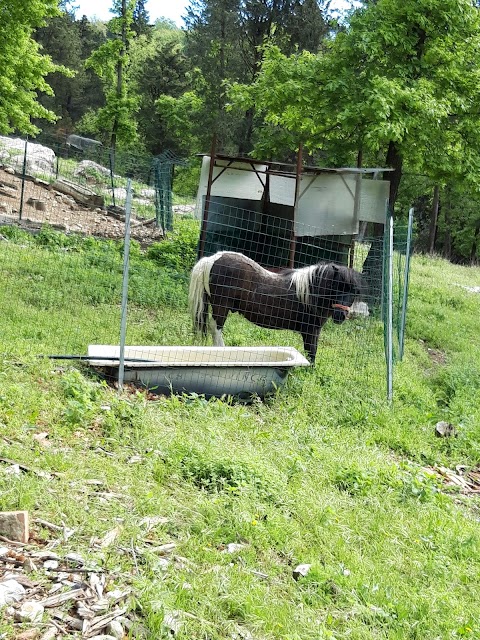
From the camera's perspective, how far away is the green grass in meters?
3.20

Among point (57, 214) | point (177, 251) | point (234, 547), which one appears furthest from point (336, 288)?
point (57, 214)

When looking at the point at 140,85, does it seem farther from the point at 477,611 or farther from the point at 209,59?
the point at 477,611

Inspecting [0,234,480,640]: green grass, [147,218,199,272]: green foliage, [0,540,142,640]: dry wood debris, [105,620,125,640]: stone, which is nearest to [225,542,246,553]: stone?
[0,234,480,640]: green grass

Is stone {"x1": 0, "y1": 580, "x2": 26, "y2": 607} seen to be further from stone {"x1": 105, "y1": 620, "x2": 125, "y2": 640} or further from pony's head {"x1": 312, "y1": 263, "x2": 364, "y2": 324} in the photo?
pony's head {"x1": 312, "y1": 263, "x2": 364, "y2": 324}

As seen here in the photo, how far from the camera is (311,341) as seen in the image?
7844 mm

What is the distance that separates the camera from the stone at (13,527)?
320cm

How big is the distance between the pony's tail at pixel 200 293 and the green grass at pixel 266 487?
16.6 inches

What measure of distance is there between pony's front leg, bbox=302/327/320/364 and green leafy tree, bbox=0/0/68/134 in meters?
8.97

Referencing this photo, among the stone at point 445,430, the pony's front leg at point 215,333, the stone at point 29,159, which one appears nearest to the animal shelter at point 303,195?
the pony's front leg at point 215,333

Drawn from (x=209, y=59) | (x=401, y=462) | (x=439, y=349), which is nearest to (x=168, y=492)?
(x=401, y=462)

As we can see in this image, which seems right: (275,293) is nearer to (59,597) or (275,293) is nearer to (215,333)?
(215,333)

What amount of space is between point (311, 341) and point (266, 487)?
3694 mm

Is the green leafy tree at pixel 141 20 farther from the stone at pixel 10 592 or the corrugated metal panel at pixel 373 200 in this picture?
the stone at pixel 10 592

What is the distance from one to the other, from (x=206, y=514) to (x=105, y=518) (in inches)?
25.4
